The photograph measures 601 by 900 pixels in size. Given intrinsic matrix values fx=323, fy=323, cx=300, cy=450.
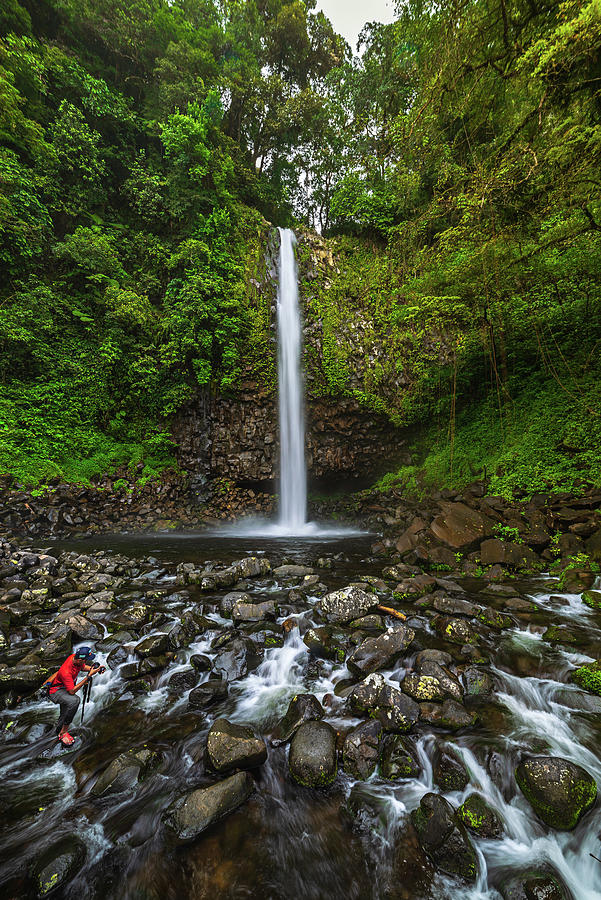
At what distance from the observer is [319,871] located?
6.64 feet

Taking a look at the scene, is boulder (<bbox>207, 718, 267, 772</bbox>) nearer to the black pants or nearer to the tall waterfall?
the black pants

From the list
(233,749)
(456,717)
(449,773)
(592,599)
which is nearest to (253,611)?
(233,749)

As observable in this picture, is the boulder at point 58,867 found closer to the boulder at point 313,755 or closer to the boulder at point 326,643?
the boulder at point 313,755

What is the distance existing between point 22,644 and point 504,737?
554 cm

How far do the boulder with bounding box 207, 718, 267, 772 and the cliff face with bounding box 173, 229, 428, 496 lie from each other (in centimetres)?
1123

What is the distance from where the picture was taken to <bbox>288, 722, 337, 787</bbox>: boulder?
8.21 feet

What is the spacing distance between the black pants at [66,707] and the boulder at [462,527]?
20.8 ft

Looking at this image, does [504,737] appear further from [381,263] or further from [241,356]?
[381,263]

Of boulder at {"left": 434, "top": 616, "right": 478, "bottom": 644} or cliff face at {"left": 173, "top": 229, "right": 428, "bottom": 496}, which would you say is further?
cliff face at {"left": 173, "top": 229, "right": 428, "bottom": 496}

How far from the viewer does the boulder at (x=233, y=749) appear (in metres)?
2.59

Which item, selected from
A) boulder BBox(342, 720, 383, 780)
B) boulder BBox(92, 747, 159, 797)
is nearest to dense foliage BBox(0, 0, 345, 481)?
boulder BBox(92, 747, 159, 797)

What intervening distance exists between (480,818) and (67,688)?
3596 millimetres

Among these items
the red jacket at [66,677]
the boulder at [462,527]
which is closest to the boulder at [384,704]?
the red jacket at [66,677]

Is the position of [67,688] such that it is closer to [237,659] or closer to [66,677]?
[66,677]
